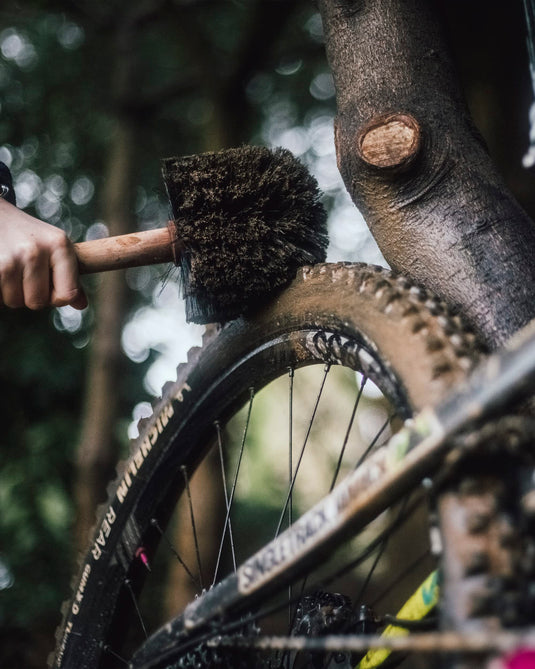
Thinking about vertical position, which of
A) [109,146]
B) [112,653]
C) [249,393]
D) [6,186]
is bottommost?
[112,653]

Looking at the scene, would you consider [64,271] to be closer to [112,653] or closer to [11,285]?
[11,285]

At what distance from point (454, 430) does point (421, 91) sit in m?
0.67

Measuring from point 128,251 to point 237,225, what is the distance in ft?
0.53

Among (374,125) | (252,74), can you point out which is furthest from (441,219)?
(252,74)

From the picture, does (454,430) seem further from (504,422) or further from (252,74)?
(252,74)

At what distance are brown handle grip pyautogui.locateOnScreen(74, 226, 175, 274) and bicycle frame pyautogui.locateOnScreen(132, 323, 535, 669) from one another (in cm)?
49

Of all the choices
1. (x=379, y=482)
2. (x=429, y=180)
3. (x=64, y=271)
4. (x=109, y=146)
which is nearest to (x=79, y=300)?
(x=64, y=271)

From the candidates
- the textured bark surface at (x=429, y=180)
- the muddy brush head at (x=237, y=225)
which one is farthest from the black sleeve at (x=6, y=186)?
the textured bark surface at (x=429, y=180)

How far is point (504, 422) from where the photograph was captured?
0.48 meters

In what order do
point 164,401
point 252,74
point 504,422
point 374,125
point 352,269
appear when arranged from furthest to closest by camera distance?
1. point 252,74
2. point 164,401
3. point 374,125
4. point 352,269
5. point 504,422

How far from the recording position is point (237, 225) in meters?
0.97

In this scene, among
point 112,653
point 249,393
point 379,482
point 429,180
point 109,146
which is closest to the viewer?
point 379,482

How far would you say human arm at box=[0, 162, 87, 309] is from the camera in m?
0.98

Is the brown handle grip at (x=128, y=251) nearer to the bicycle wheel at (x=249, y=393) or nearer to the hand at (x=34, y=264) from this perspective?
the hand at (x=34, y=264)
